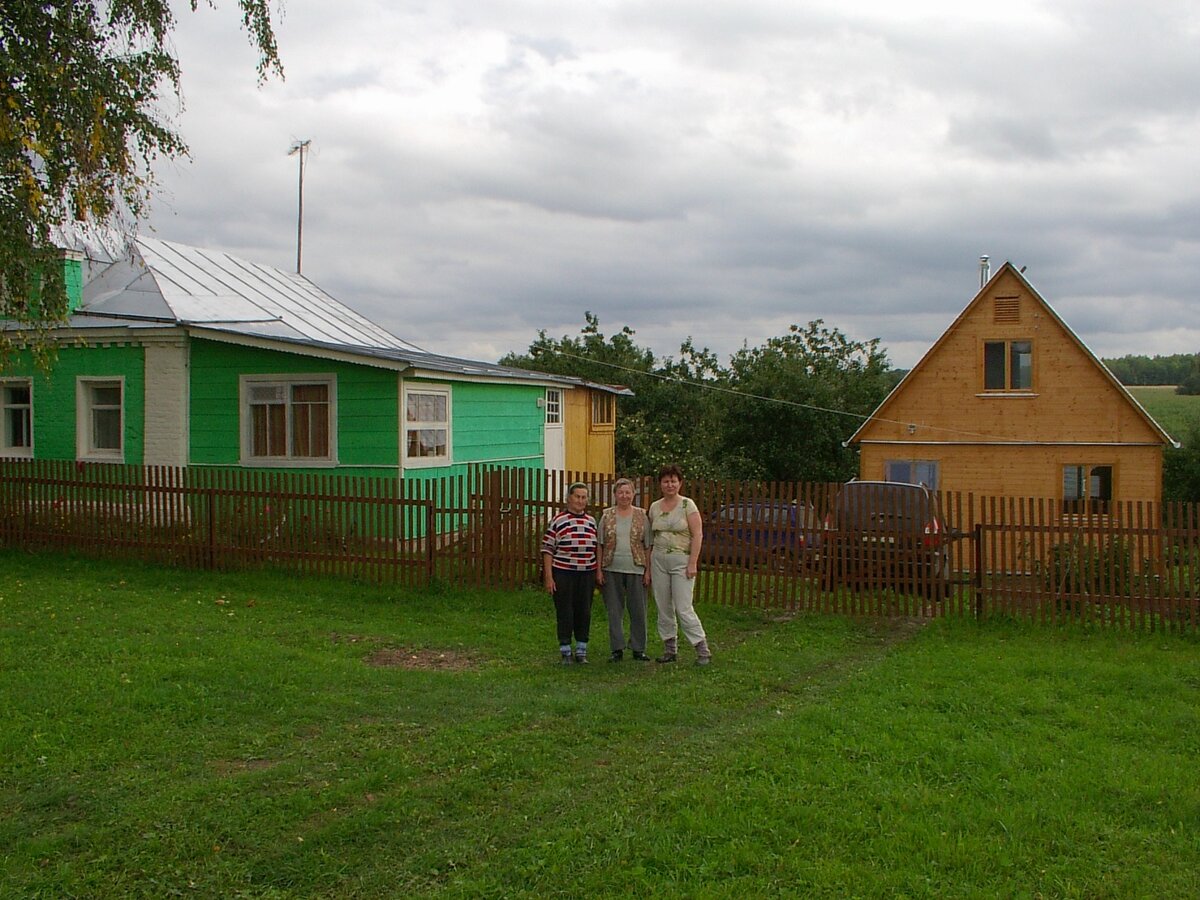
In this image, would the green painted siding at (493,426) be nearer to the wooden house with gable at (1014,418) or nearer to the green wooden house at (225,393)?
the green wooden house at (225,393)

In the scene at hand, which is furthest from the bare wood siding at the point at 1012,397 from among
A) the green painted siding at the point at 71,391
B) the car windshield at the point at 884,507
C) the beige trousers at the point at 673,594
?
the beige trousers at the point at 673,594

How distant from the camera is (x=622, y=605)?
29.8 ft

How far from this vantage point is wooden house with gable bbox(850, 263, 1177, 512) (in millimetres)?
21281

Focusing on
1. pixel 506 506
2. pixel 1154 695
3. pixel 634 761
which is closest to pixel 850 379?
pixel 506 506

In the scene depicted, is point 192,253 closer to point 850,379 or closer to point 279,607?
point 279,607

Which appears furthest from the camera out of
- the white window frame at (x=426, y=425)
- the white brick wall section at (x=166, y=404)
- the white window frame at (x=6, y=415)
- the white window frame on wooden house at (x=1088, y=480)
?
the white window frame on wooden house at (x=1088, y=480)

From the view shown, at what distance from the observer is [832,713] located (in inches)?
278

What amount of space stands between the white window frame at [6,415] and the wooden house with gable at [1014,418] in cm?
1546

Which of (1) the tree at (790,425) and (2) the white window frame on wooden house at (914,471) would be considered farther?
(1) the tree at (790,425)

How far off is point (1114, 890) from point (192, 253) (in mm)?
20852

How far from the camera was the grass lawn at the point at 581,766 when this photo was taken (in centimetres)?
464

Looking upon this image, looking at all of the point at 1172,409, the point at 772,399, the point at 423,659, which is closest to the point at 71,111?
the point at 423,659

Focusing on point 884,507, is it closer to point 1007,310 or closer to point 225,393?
point 225,393

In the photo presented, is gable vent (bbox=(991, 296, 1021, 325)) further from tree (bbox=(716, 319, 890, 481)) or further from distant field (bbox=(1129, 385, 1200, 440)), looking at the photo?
tree (bbox=(716, 319, 890, 481))
